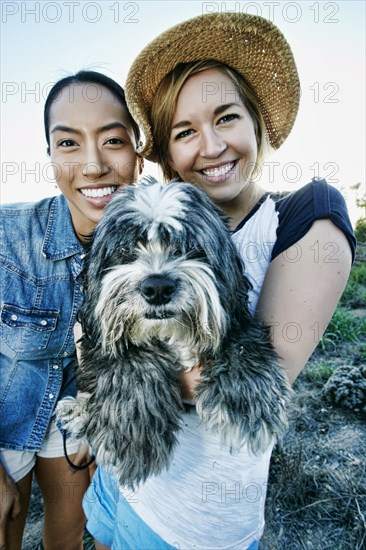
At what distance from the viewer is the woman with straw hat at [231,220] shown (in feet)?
5.67

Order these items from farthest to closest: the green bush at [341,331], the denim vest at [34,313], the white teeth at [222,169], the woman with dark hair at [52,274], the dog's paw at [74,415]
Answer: the green bush at [341,331], the denim vest at [34,313], the woman with dark hair at [52,274], the white teeth at [222,169], the dog's paw at [74,415]

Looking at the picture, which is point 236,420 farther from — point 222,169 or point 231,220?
point 222,169

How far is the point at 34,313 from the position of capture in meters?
2.61

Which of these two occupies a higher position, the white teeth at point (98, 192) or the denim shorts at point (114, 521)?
the white teeth at point (98, 192)

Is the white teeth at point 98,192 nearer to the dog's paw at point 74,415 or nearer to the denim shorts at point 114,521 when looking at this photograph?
the dog's paw at point 74,415

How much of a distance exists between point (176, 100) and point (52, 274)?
4.63ft

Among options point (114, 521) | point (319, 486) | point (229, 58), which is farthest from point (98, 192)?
point (319, 486)

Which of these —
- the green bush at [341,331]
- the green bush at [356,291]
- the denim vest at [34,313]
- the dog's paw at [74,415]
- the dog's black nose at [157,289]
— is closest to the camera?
the dog's black nose at [157,289]

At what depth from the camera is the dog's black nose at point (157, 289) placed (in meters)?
1.55

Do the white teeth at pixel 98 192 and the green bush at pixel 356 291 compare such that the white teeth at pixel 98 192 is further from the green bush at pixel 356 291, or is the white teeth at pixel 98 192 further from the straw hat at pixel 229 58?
the green bush at pixel 356 291

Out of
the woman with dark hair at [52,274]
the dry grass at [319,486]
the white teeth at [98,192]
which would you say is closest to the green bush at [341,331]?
the dry grass at [319,486]

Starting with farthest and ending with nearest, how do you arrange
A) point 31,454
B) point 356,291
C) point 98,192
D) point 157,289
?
point 356,291 → point 31,454 → point 98,192 → point 157,289

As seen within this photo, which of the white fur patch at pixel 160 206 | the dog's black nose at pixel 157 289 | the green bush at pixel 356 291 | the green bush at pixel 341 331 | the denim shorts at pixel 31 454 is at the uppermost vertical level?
the white fur patch at pixel 160 206

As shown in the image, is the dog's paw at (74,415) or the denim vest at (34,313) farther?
the denim vest at (34,313)
